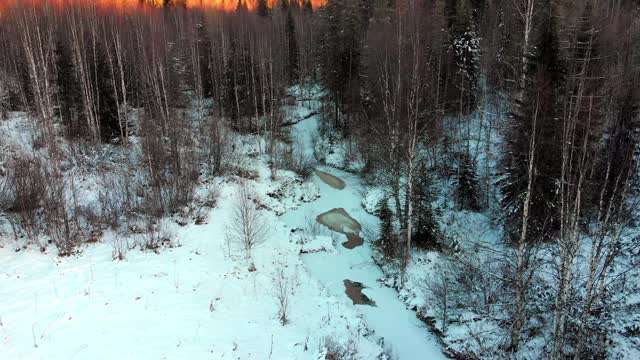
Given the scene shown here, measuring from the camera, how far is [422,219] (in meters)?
19.2

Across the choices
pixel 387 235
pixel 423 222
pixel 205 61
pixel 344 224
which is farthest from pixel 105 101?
pixel 423 222

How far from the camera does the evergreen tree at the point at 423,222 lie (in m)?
19.1

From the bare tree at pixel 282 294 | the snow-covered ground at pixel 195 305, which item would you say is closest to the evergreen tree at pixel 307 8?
the snow-covered ground at pixel 195 305

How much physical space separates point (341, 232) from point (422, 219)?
17.6 feet

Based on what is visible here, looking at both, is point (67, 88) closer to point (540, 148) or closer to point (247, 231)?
point (247, 231)

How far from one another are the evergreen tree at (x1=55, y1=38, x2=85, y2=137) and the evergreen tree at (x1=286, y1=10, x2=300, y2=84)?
25.5 metres

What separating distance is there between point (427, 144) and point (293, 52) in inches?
1224

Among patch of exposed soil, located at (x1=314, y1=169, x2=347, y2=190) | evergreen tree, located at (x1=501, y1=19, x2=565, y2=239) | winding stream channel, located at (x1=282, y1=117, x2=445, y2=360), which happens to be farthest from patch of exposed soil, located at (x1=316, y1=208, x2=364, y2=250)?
evergreen tree, located at (x1=501, y1=19, x2=565, y2=239)

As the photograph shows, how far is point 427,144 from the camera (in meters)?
22.0

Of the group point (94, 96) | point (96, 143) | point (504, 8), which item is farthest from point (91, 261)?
point (504, 8)

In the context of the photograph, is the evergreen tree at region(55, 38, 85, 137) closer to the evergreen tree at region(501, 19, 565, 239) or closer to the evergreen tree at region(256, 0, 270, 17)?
the evergreen tree at region(501, 19, 565, 239)

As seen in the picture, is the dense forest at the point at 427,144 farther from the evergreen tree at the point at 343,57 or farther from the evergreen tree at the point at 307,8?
the evergreen tree at the point at 307,8

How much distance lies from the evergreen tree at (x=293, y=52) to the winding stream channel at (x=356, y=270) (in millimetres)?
21718

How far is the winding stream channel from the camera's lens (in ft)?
45.2
